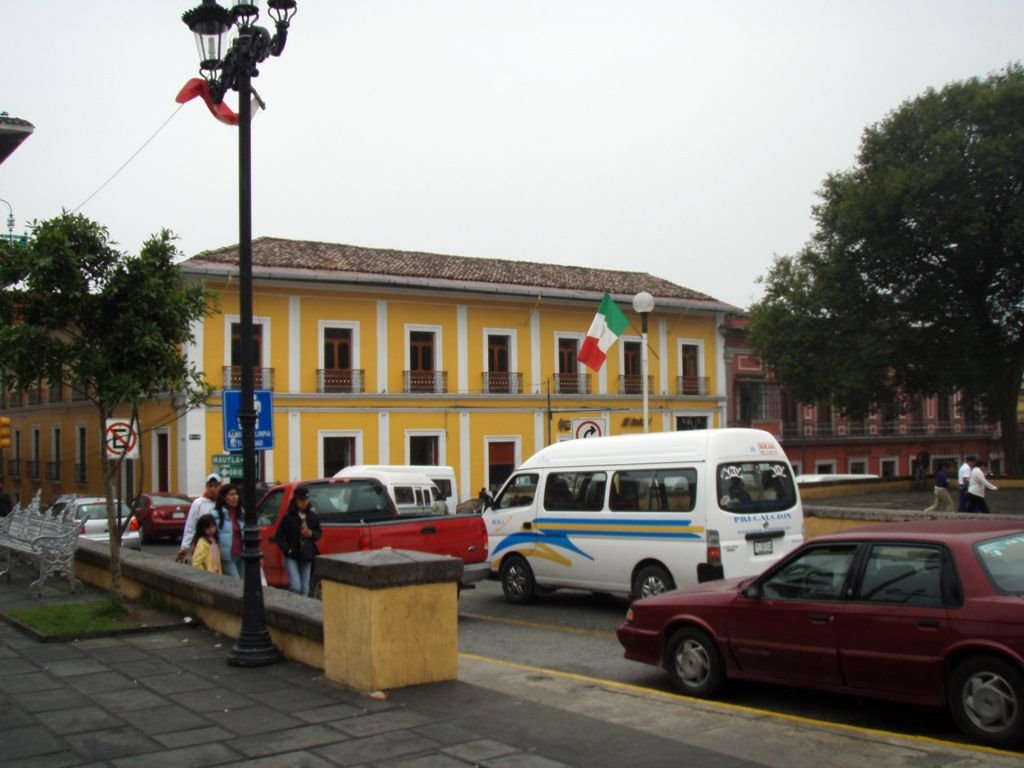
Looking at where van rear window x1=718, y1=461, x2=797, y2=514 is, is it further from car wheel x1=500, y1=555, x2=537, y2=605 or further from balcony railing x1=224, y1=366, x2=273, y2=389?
balcony railing x1=224, y1=366, x2=273, y2=389

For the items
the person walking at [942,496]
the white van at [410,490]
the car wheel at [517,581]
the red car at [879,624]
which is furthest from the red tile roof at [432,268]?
the red car at [879,624]

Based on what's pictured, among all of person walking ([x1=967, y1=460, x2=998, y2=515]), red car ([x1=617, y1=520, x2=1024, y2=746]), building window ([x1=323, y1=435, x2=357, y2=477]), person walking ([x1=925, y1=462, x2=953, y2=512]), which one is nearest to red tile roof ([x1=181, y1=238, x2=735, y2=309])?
building window ([x1=323, y1=435, x2=357, y2=477])

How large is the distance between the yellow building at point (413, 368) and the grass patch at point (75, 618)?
2126cm

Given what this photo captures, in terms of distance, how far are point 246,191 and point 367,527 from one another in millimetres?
5120

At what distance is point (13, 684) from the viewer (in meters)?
7.73

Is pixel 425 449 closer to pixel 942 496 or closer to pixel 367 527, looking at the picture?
pixel 942 496

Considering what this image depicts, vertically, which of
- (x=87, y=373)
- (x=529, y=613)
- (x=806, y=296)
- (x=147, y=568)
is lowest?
(x=529, y=613)

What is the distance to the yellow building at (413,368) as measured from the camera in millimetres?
34812

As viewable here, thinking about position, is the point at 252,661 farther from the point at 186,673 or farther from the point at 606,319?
the point at 606,319

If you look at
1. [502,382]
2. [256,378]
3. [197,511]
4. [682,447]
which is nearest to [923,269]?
[502,382]

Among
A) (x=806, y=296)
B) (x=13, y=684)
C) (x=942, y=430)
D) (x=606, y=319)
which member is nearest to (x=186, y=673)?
(x=13, y=684)

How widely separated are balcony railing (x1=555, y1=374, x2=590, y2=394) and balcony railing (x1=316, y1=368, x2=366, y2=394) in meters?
8.25

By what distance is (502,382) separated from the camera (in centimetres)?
3984

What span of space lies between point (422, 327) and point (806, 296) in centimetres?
1424
